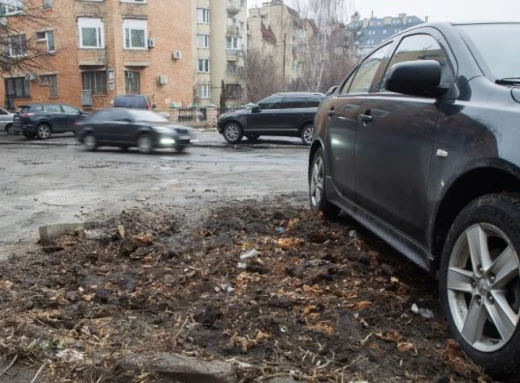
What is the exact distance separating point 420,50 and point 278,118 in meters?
14.8

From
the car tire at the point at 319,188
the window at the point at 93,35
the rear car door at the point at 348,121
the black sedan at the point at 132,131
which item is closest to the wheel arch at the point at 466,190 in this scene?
the rear car door at the point at 348,121

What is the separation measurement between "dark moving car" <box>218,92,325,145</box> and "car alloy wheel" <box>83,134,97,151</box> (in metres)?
4.93

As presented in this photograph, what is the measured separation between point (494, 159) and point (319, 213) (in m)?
2.85

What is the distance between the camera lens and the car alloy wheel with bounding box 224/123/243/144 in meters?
18.8

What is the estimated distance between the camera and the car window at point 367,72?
4142 millimetres

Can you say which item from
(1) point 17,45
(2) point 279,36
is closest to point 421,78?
(1) point 17,45

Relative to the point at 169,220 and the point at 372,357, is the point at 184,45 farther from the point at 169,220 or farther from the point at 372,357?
the point at 372,357

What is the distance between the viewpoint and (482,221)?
2277 mm

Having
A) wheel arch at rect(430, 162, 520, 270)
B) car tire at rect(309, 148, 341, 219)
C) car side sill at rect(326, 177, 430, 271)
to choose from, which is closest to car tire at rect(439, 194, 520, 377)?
wheel arch at rect(430, 162, 520, 270)

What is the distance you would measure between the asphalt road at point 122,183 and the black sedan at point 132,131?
58 cm

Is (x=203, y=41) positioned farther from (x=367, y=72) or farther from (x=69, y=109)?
(x=367, y=72)

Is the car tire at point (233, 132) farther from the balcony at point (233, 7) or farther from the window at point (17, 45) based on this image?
the balcony at point (233, 7)

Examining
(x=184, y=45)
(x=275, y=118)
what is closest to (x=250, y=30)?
(x=184, y=45)

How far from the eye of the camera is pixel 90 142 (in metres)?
16.5
